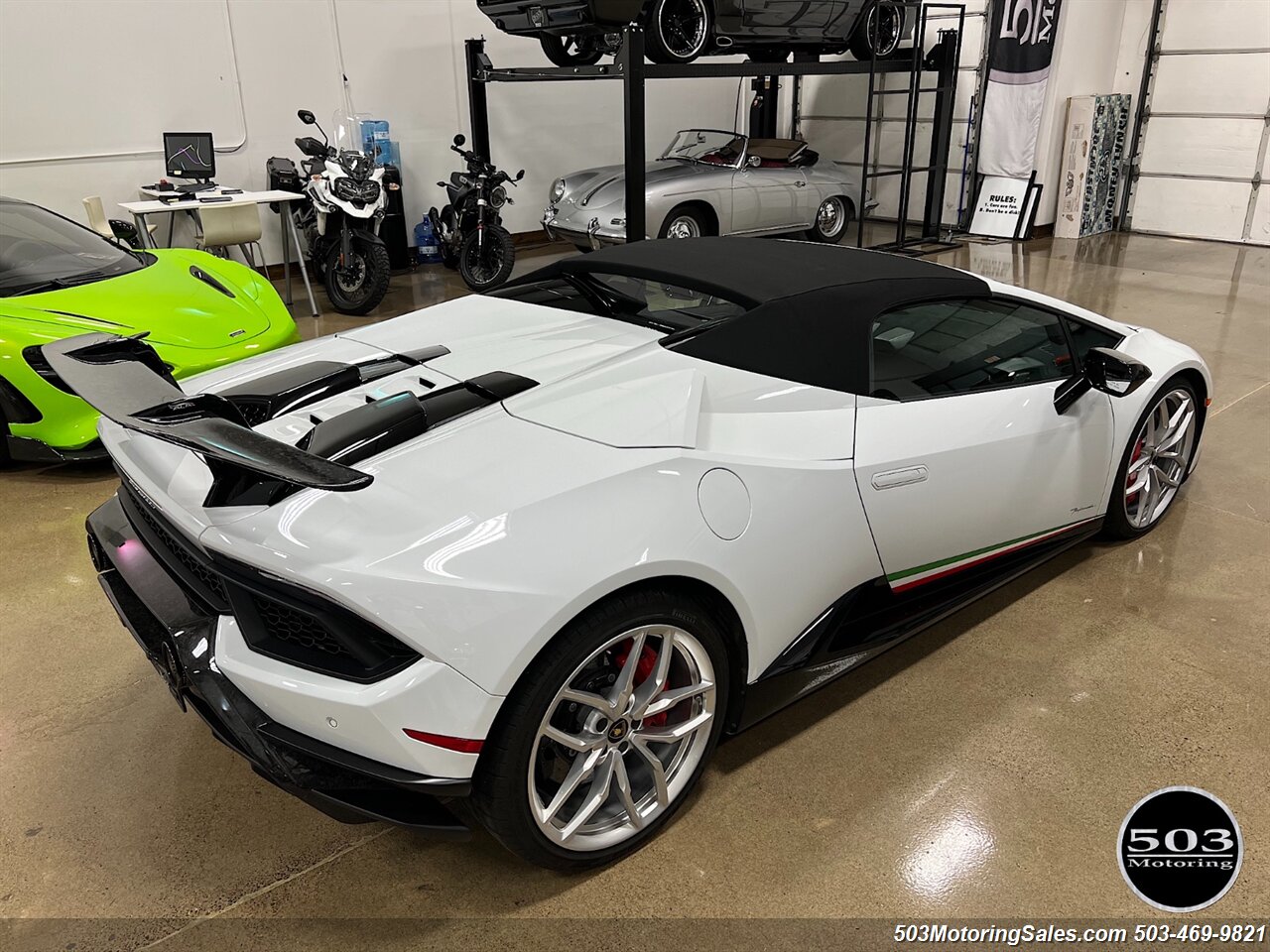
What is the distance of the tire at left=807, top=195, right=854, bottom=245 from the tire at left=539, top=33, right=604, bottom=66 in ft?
8.50

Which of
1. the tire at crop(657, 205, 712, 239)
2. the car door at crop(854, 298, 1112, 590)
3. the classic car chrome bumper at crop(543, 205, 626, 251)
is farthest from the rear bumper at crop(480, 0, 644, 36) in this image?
the car door at crop(854, 298, 1112, 590)

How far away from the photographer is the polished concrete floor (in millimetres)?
1936

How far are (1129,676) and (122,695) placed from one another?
2861 millimetres

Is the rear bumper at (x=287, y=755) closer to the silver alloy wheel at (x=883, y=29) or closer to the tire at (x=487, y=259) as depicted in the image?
the tire at (x=487, y=259)

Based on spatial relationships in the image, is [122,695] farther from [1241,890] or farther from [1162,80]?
[1162,80]

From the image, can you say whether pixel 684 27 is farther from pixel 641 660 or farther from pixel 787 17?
pixel 641 660

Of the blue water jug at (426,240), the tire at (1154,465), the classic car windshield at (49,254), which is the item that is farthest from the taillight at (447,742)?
the blue water jug at (426,240)

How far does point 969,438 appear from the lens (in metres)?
2.47

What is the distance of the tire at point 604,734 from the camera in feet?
5.67

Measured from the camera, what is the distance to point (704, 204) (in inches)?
335

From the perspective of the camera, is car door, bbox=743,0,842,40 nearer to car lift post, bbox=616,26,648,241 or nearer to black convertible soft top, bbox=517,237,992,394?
car lift post, bbox=616,26,648,241

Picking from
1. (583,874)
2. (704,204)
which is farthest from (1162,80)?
(583,874)

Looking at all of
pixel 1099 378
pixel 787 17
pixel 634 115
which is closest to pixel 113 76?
pixel 634 115

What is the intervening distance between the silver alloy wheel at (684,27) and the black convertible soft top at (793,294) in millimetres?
5017
